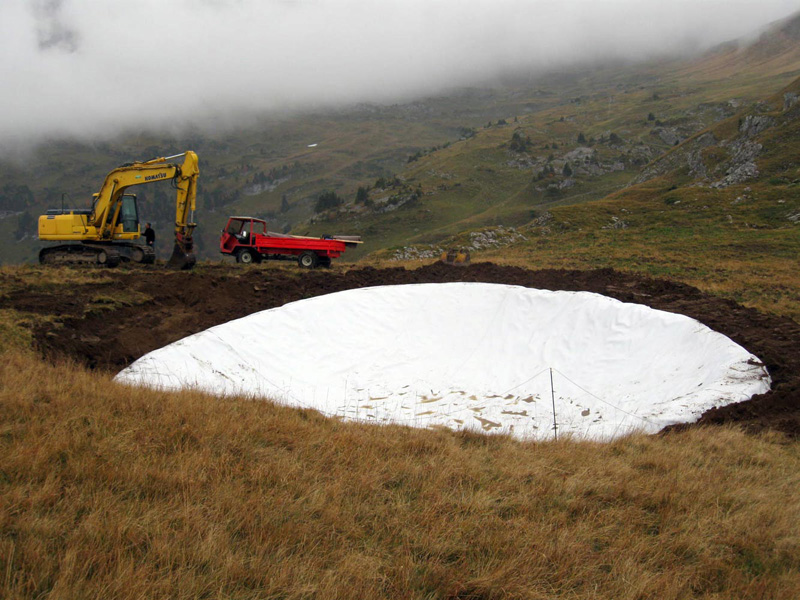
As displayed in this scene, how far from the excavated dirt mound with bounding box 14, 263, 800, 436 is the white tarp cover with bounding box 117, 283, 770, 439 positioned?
66 centimetres

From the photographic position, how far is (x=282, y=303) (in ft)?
49.8

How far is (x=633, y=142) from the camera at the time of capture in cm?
11069

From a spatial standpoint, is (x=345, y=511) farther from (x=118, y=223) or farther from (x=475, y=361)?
(x=118, y=223)

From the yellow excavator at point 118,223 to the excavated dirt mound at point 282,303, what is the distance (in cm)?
169

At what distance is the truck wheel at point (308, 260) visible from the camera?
939 inches

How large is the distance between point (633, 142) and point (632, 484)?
12300 cm

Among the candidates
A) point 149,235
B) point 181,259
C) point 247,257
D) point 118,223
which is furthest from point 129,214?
point 247,257

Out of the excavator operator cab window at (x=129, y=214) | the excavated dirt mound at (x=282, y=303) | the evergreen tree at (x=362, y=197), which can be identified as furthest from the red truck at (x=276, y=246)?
the evergreen tree at (x=362, y=197)

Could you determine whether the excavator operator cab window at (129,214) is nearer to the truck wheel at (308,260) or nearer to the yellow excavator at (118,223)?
the yellow excavator at (118,223)

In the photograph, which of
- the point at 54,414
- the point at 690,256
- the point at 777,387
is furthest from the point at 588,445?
the point at 690,256

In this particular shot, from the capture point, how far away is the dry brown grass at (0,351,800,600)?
127 inches

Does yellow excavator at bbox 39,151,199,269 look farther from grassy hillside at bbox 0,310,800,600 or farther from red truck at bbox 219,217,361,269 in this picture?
grassy hillside at bbox 0,310,800,600

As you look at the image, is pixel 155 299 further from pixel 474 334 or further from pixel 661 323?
pixel 661 323

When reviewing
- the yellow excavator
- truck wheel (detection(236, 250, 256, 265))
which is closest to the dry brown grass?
the yellow excavator
